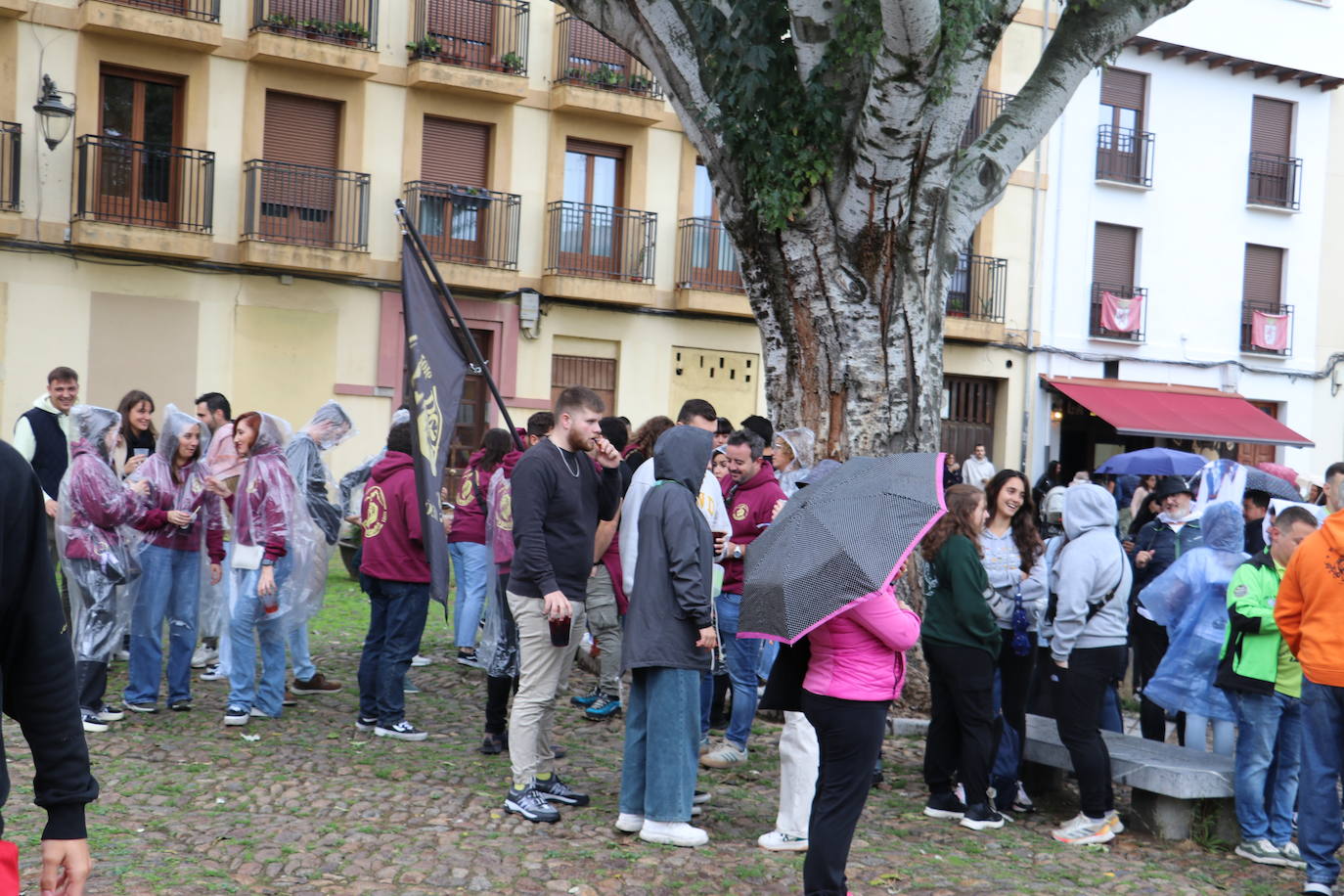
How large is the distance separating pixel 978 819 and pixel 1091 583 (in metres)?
1.26

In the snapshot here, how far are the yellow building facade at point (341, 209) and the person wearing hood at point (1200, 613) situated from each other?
50.4 feet

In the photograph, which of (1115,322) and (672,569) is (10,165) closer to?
(672,569)

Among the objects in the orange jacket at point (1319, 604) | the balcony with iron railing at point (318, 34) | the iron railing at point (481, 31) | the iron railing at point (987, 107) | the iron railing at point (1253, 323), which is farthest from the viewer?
the iron railing at point (1253, 323)

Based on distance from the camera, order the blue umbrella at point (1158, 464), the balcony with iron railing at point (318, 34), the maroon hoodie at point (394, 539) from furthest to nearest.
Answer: the balcony with iron railing at point (318, 34)
the blue umbrella at point (1158, 464)
the maroon hoodie at point (394, 539)

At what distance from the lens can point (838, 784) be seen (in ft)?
15.8

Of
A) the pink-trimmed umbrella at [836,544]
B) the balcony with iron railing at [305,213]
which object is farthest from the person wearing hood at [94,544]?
the balcony with iron railing at [305,213]

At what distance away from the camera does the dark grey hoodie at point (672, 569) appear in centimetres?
576

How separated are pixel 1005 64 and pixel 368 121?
1225 cm

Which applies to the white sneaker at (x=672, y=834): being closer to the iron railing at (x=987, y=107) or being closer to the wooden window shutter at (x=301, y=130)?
the wooden window shutter at (x=301, y=130)

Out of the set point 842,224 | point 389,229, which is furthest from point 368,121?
point 842,224

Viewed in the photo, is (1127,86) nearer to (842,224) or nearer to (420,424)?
(842,224)

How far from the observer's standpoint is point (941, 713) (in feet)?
21.4

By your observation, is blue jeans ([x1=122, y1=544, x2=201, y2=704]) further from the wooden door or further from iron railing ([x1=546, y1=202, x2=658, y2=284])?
iron railing ([x1=546, y1=202, x2=658, y2=284])

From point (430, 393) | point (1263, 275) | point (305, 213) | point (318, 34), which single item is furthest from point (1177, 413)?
point (430, 393)
